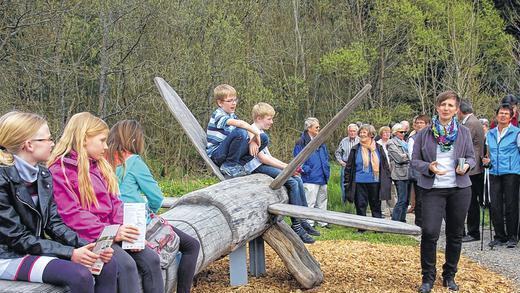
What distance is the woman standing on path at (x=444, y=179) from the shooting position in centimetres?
580

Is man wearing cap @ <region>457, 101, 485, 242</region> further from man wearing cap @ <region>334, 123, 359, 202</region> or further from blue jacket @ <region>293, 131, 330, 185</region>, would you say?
man wearing cap @ <region>334, 123, 359, 202</region>

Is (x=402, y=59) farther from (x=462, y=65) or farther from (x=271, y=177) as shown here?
(x=271, y=177)

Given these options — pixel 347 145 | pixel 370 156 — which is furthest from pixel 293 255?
pixel 347 145

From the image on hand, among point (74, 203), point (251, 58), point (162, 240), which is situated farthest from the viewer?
point (251, 58)

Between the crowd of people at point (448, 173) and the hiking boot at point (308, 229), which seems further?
the hiking boot at point (308, 229)

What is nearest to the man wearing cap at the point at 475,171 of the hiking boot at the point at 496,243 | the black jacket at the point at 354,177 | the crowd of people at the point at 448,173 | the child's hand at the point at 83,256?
the crowd of people at the point at 448,173

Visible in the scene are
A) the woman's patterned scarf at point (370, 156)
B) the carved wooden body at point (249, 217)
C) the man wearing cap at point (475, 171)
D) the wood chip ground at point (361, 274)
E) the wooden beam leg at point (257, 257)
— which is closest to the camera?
the carved wooden body at point (249, 217)

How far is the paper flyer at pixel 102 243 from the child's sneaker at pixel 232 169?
302 centimetres

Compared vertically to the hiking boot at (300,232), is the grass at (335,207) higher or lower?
lower

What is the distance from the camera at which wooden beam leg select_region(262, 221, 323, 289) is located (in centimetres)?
604

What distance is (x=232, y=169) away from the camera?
634cm

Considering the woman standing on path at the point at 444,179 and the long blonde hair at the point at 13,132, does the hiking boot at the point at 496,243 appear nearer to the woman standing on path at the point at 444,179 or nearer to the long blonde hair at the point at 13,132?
the woman standing on path at the point at 444,179

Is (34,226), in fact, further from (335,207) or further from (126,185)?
(335,207)

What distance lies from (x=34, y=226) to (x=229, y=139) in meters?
3.04
